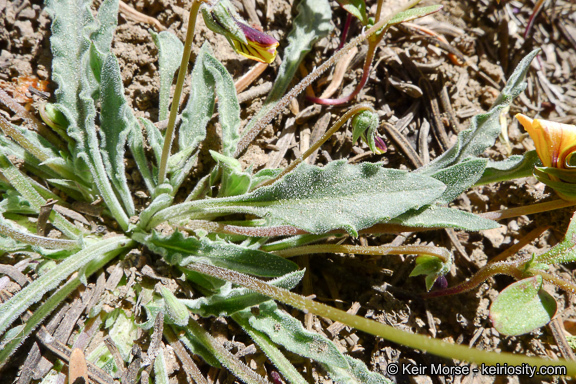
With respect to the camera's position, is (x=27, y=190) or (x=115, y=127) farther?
(x=115, y=127)

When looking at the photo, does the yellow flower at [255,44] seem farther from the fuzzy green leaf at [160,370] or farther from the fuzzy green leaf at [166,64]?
the fuzzy green leaf at [160,370]

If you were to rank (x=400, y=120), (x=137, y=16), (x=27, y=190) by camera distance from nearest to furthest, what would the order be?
(x=27, y=190) → (x=137, y=16) → (x=400, y=120)

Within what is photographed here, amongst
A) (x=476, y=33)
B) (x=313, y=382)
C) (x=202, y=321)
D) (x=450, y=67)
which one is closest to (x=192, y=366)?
A: (x=202, y=321)

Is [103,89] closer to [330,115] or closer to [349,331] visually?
[330,115]

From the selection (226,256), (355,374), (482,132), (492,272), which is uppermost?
(482,132)

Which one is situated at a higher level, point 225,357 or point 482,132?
point 482,132

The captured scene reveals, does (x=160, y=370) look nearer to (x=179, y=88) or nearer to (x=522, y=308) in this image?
(x=179, y=88)

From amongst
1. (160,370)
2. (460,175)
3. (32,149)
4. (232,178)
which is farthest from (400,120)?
(32,149)
